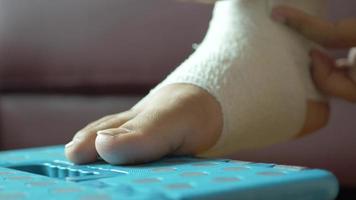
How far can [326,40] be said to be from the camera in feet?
2.34

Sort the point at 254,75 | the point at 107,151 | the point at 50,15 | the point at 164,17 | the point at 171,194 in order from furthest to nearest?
the point at 50,15
the point at 164,17
the point at 254,75
the point at 107,151
the point at 171,194

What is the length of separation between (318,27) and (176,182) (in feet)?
1.17

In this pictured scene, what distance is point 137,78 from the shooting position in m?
1.12

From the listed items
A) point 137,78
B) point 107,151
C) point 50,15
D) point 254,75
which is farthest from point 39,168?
point 50,15

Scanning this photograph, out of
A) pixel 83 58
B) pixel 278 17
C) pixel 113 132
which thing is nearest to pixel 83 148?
pixel 113 132

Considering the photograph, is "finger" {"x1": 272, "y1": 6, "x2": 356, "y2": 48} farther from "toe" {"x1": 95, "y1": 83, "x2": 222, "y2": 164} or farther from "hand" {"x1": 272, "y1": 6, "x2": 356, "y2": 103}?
"toe" {"x1": 95, "y1": 83, "x2": 222, "y2": 164}

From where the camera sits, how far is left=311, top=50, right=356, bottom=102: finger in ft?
2.30

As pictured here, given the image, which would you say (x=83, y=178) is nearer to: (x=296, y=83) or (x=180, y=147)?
(x=180, y=147)

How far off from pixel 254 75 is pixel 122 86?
1.76 ft

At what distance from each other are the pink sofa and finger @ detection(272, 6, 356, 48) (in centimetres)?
22

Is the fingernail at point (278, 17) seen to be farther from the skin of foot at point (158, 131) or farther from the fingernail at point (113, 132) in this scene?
the fingernail at point (113, 132)

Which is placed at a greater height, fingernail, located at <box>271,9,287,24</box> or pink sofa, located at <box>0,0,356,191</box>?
fingernail, located at <box>271,9,287,24</box>

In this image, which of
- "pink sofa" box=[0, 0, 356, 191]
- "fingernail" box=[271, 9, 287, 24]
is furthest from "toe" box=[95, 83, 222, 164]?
"pink sofa" box=[0, 0, 356, 191]

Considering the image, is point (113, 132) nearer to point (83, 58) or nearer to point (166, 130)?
point (166, 130)
